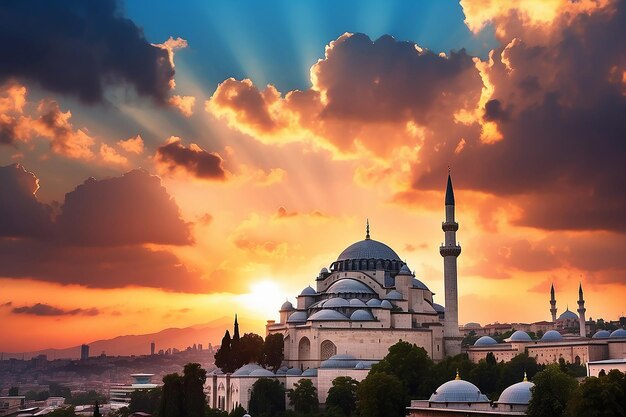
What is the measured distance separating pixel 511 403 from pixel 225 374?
20298mm

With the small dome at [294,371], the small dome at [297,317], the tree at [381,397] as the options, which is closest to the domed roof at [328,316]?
the small dome at [297,317]

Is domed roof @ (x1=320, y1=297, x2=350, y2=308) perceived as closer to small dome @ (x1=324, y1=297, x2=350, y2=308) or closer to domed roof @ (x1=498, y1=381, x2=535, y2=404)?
small dome @ (x1=324, y1=297, x2=350, y2=308)

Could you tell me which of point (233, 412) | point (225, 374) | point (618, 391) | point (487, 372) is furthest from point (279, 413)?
point (618, 391)

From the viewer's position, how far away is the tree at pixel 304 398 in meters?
46.1

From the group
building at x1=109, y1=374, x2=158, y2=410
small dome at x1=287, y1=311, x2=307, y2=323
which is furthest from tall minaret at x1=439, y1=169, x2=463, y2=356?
building at x1=109, y1=374, x2=158, y2=410

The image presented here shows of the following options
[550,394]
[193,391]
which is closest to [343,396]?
[193,391]

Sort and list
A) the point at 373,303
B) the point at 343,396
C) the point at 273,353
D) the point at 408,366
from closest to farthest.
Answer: the point at 408,366
the point at 343,396
the point at 273,353
the point at 373,303

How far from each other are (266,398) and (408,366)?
7.29 meters

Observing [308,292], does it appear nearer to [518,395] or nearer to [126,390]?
[518,395]

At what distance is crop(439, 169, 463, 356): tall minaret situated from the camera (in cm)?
5278

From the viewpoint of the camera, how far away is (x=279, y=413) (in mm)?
46031

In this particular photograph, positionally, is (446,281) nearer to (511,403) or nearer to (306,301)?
(306,301)

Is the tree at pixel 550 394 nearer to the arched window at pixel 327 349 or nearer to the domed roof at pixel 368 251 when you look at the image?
the arched window at pixel 327 349

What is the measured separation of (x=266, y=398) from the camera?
46.7 metres
